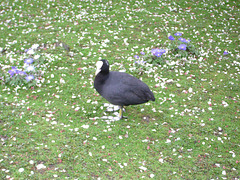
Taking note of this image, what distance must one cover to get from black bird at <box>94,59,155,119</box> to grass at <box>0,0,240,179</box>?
909mm

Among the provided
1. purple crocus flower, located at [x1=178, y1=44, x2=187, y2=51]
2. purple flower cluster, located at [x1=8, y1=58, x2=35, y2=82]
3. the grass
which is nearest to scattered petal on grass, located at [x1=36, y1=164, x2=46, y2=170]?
the grass

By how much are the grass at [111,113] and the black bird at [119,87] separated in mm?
909

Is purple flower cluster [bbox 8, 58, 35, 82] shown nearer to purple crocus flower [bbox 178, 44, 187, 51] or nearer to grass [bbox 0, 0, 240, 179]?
grass [bbox 0, 0, 240, 179]

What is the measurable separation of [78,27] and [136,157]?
29.2 feet

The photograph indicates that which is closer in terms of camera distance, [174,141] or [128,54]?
[174,141]

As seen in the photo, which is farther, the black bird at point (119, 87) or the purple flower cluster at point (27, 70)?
the purple flower cluster at point (27, 70)

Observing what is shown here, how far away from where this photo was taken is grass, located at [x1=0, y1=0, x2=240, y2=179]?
18.4 ft

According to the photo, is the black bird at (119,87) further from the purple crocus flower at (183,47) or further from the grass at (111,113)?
the purple crocus flower at (183,47)

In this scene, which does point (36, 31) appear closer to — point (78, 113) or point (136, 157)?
point (78, 113)

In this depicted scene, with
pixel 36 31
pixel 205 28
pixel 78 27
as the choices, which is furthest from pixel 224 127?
pixel 36 31

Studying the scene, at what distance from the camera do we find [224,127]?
684 centimetres

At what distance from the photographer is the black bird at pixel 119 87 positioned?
20.9 feet

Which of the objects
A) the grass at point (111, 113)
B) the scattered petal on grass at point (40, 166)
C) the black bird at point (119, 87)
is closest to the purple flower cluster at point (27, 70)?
the grass at point (111, 113)

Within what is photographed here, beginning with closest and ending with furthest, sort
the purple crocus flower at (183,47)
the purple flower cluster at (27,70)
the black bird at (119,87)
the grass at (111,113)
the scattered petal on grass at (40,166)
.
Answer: the scattered petal on grass at (40,166) → the grass at (111,113) → the black bird at (119,87) → the purple flower cluster at (27,70) → the purple crocus flower at (183,47)
